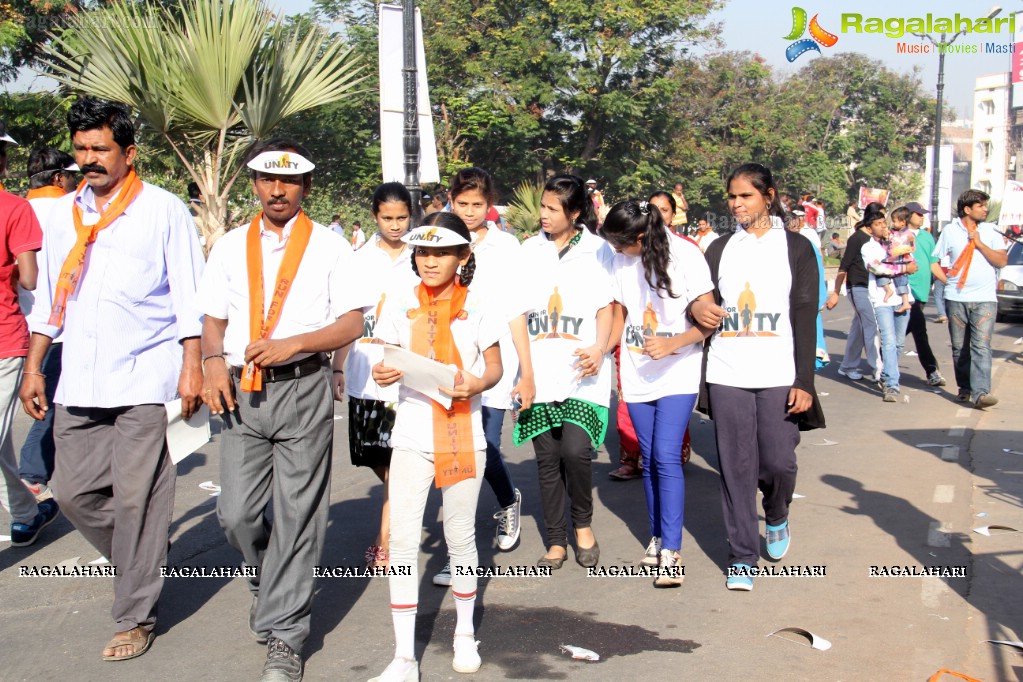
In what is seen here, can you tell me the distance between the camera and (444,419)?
4.16 metres

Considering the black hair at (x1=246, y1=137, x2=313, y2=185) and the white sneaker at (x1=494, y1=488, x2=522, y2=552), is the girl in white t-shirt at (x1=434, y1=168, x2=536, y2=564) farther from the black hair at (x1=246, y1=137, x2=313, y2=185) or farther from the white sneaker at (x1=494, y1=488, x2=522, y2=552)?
the black hair at (x1=246, y1=137, x2=313, y2=185)

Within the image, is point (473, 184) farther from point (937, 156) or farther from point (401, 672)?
point (937, 156)

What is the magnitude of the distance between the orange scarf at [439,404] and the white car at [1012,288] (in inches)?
662

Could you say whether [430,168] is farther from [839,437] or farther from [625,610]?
[625,610]

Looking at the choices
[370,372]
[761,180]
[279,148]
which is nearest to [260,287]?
[279,148]

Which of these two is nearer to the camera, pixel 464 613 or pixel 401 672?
pixel 401 672

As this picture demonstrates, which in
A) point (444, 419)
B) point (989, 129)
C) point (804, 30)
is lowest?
point (444, 419)

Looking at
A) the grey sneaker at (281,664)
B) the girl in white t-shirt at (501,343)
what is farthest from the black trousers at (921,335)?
the grey sneaker at (281,664)

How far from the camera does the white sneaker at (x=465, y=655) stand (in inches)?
165

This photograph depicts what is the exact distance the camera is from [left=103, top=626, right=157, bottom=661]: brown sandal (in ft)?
14.3

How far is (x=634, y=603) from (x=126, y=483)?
238cm

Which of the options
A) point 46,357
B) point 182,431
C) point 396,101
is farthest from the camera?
point 396,101

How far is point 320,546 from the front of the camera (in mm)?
4375

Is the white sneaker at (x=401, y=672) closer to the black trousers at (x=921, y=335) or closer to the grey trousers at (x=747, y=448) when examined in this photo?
the grey trousers at (x=747, y=448)
